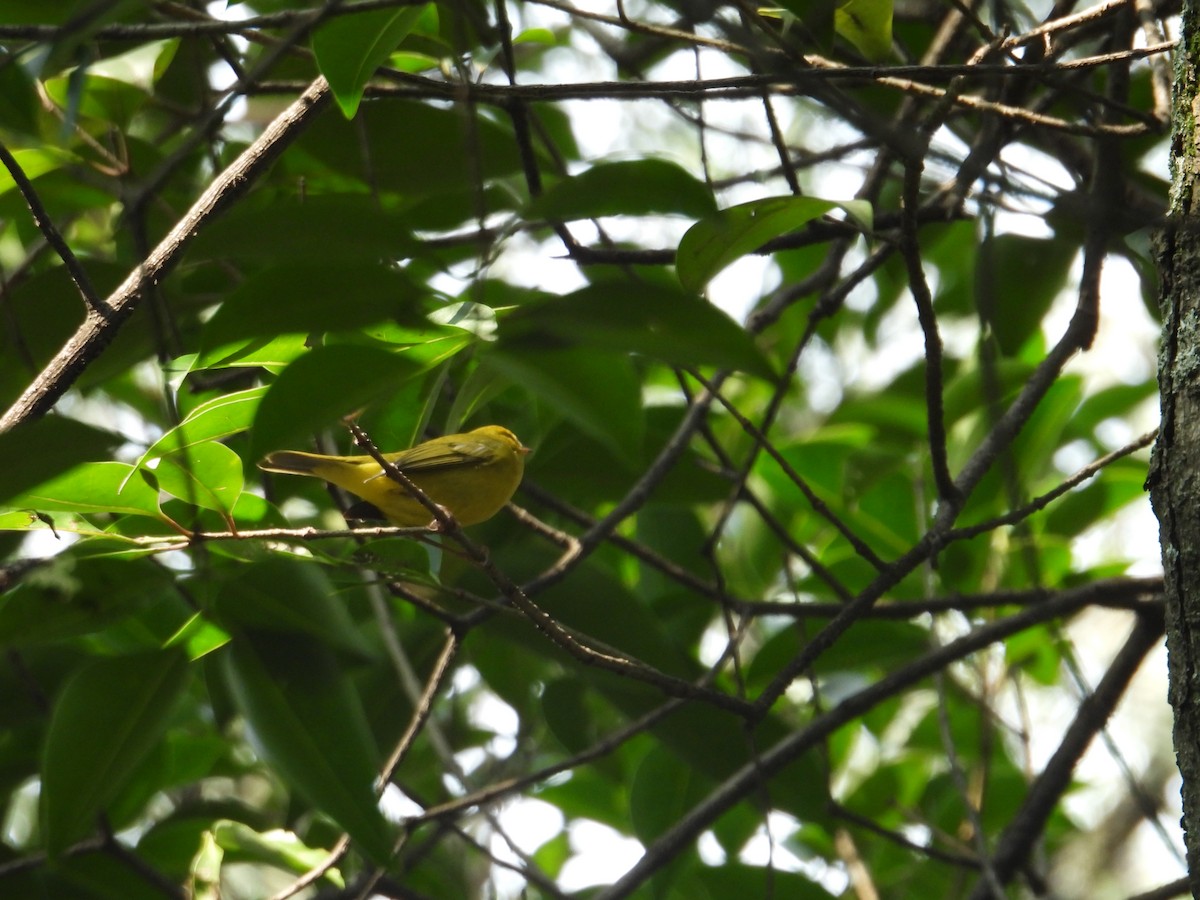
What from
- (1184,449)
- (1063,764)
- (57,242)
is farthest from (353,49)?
(1063,764)

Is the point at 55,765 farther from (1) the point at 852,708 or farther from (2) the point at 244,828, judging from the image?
(1) the point at 852,708

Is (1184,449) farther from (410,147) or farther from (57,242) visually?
(410,147)

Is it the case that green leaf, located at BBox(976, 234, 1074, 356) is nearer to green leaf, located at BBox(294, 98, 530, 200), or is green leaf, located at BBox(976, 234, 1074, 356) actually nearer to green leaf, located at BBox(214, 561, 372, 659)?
green leaf, located at BBox(294, 98, 530, 200)

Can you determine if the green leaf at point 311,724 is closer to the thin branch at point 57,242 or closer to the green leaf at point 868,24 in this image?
the thin branch at point 57,242

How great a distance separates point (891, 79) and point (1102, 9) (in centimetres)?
39

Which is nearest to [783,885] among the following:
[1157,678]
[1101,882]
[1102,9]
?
[1102,9]

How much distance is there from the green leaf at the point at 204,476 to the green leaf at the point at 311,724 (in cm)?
34

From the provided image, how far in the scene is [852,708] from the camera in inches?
103

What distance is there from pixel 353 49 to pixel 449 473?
1.83 m

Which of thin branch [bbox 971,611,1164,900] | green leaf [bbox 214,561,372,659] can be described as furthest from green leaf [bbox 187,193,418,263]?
thin branch [bbox 971,611,1164,900]

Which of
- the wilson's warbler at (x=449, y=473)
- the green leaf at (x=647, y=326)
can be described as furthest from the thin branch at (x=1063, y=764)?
the green leaf at (x=647, y=326)

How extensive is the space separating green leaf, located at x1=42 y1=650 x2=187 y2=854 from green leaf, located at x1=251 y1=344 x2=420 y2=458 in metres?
0.85

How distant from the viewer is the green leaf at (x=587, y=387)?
3.92 feet

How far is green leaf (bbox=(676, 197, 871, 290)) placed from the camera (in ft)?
5.17
